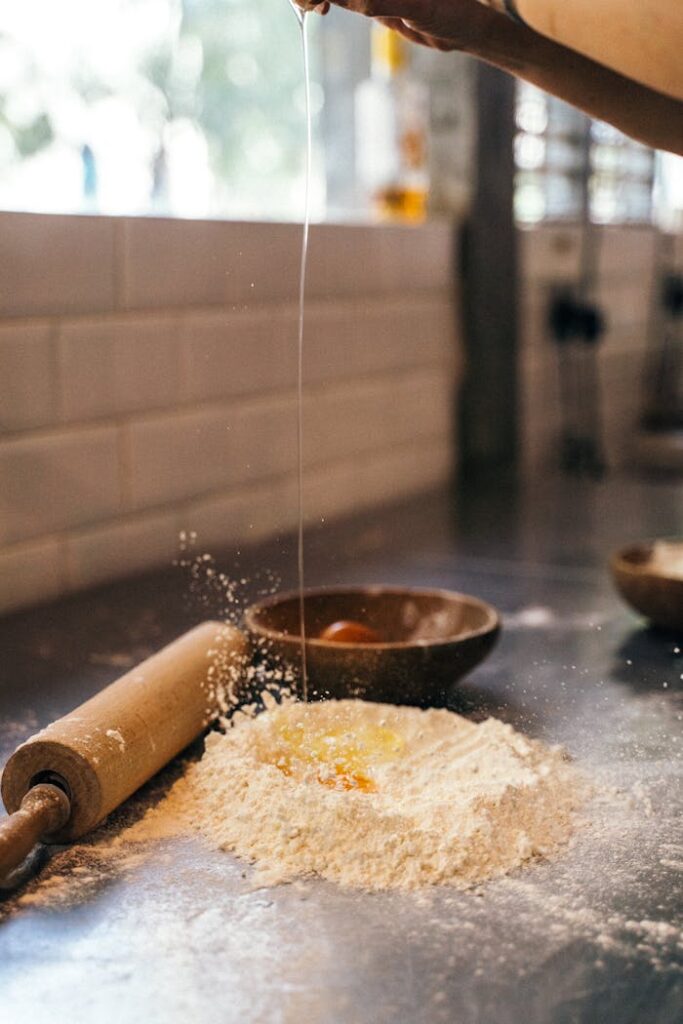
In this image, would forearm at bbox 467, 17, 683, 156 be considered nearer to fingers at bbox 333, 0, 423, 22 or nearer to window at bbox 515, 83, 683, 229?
fingers at bbox 333, 0, 423, 22

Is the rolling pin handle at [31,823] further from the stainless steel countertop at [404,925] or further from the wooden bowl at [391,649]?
the wooden bowl at [391,649]

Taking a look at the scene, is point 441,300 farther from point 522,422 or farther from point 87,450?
point 87,450

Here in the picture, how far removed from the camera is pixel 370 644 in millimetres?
985

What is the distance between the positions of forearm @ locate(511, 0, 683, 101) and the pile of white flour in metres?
0.46

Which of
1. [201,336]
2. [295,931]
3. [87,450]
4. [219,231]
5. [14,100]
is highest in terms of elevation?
[14,100]

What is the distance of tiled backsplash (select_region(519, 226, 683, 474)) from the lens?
251 cm

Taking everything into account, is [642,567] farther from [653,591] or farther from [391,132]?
[391,132]

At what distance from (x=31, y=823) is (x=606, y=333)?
7.65 ft

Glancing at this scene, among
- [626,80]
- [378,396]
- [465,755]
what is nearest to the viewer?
[465,755]

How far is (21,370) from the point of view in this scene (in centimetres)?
135

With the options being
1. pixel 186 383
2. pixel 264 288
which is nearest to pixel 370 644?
pixel 186 383

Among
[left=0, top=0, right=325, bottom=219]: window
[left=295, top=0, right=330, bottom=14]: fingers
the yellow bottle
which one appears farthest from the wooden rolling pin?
the yellow bottle

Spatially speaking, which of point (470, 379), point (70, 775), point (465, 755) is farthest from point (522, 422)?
point (70, 775)

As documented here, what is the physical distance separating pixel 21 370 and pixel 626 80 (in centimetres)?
70
